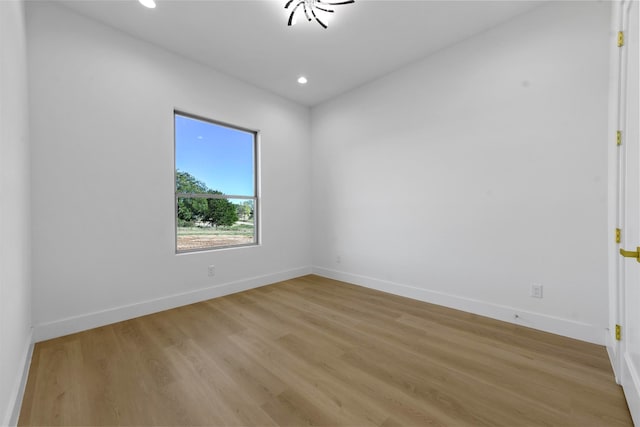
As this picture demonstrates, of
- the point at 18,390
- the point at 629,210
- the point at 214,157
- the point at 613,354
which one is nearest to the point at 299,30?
the point at 214,157

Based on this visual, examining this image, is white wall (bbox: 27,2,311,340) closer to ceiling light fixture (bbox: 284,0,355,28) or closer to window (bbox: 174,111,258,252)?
window (bbox: 174,111,258,252)

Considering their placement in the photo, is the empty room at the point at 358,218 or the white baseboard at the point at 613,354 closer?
the empty room at the point at 358,218

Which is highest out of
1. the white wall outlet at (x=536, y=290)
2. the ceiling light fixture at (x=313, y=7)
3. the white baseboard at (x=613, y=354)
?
the ceiling light fixture at (x=313, y=7)

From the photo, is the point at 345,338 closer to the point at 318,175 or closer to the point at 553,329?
the point at 553,329

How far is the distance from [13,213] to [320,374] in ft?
7.12

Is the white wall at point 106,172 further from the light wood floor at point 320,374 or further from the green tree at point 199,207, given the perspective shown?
the light wood floor at point 320,374

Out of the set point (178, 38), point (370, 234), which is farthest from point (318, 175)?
point (178, 38)

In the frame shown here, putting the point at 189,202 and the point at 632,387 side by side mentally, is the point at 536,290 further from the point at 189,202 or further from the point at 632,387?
the point at 189,202

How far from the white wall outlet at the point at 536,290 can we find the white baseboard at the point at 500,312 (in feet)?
0.56

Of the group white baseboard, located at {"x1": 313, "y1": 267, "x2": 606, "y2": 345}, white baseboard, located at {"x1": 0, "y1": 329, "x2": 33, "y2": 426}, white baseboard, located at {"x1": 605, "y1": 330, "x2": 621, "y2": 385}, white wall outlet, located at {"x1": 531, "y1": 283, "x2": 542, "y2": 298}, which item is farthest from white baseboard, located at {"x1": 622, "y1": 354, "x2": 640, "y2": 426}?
white baseboard, located at {"x1": 0, "y1": 329, "x2": 33, "y2": 426}

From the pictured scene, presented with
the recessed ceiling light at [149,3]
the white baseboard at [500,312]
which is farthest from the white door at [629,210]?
the recessed ceiling light at [149,3]

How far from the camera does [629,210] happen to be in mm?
1465

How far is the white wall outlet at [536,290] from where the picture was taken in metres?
2.39

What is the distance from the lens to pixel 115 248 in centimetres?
260
